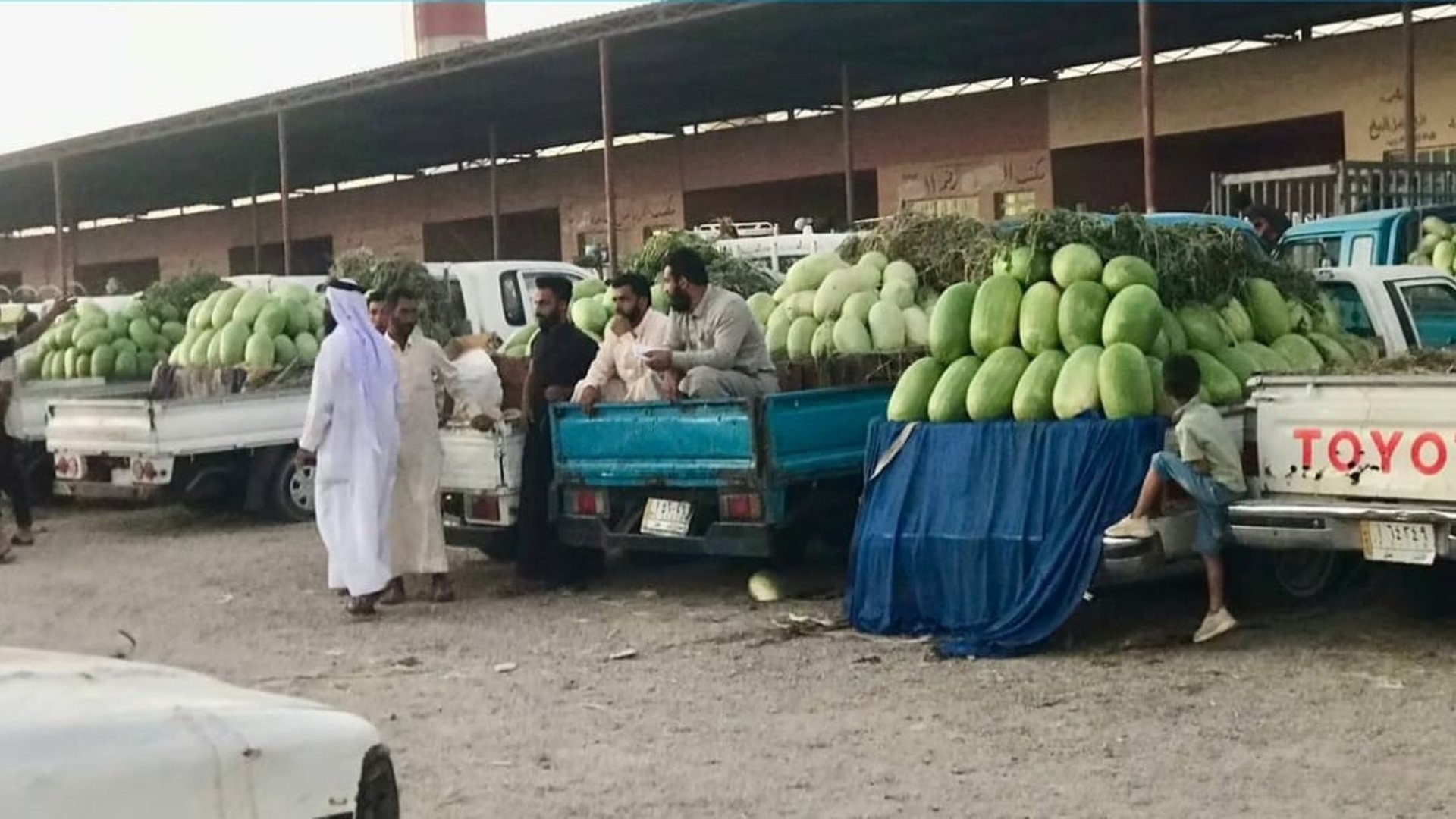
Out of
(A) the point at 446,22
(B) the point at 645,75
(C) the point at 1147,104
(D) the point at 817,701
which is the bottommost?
(D) the point at 817,701

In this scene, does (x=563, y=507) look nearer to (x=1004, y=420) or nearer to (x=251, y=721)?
(x=1004, y=420)

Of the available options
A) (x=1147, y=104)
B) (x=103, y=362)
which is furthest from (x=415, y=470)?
(x=1147, y=104)

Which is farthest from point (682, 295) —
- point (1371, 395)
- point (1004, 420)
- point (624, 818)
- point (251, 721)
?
point (251, 721)

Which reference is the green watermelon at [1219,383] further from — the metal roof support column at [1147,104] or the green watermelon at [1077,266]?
the metal roof support column at [1147,104]

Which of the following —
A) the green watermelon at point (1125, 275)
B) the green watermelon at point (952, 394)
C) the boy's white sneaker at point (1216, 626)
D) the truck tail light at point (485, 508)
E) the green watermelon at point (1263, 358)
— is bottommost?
the boy's white sneaker at point (1216, 626)

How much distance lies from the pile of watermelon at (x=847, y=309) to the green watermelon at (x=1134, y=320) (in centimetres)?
169

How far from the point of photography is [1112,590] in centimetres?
846

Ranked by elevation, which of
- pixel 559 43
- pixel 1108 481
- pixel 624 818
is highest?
pixel 559 43

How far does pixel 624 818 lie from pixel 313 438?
4712 millimetres

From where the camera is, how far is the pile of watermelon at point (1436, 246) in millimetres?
13461

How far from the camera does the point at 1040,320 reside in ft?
27.2

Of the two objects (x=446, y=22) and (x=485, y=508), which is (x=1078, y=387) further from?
(x=446, y=22)

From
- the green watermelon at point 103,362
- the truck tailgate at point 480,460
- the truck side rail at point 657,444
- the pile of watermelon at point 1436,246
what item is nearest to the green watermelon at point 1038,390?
the truck side rail at point 657,444

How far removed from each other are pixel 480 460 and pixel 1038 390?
3545 mm
